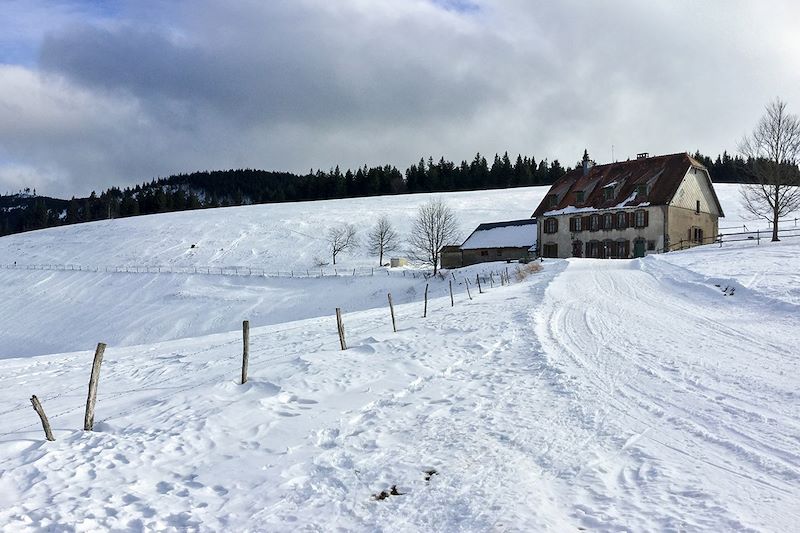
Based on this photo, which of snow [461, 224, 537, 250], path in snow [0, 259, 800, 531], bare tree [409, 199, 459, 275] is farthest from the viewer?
bare tree [409, 199, 459, 275]

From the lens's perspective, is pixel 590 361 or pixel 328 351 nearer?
pixel 590 361

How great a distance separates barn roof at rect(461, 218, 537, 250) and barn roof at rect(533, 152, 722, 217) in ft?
10.7

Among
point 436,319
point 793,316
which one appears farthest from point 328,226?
point 793,316

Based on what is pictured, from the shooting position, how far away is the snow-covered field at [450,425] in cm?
566

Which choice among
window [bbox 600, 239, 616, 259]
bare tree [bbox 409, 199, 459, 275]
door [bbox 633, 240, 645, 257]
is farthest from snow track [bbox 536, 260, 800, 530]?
bare tree [bbox 409, 199, 459, 275]

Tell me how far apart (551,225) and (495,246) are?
20.6 feet

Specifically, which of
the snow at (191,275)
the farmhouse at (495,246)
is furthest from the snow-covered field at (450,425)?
the farmhouse at (495,246)

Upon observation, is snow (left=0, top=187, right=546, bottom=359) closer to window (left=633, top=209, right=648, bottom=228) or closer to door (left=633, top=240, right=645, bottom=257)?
door (left=633, top=240, right=645, bottom=257)

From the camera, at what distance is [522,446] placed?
7078 millimetres

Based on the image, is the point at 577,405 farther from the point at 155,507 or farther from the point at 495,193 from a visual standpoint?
the point at 495,193

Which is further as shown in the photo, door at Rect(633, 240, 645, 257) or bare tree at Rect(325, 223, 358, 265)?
bare tree at Rect(325, 223, 358, 265)

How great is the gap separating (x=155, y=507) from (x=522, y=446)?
14.9ft

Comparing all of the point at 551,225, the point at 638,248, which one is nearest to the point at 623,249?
the point at 638,248

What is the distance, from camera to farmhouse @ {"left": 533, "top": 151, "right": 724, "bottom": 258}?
45.6 metres
